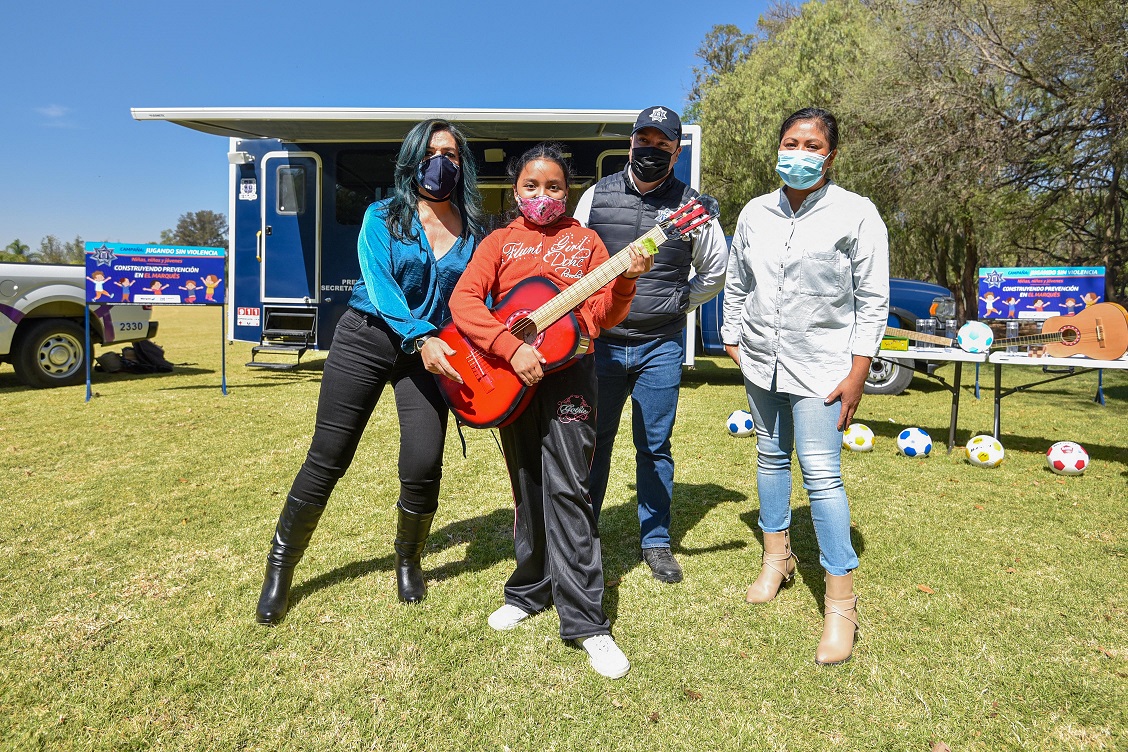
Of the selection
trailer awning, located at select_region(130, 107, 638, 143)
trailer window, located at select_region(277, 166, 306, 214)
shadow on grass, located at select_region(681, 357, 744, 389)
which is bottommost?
shadow on grass, located at select_region(681, 357, 744, 389)

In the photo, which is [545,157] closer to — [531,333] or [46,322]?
[531,333]

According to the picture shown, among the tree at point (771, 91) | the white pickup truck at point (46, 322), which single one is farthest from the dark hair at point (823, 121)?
the tree at point (771, 91)

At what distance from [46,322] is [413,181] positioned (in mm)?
8375

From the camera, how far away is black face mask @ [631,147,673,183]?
3133 millimetres

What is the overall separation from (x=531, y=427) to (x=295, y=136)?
8030 millimetres

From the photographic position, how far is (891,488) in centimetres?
498

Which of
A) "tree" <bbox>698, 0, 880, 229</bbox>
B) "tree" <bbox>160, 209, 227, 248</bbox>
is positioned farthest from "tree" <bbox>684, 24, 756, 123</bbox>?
"tree" <bbox>160, 209, 227, 248</bbox>

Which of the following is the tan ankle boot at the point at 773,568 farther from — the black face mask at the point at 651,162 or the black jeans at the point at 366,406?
the black face mask at the point at 651,162

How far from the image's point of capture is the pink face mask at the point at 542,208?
262 cm

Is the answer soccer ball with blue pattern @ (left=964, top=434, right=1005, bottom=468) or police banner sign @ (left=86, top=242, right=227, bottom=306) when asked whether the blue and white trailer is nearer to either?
police banner sign @ (left=86, top=242, right=227, bottom=306)

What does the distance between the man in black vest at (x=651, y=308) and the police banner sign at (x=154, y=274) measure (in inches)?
267

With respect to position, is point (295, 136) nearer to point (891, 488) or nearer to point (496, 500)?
point (496, 500)

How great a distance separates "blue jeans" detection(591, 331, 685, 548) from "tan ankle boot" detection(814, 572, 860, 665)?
955mm

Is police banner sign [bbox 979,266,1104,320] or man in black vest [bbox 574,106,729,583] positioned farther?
police banner sign [bbox 979,266,1104,320]
